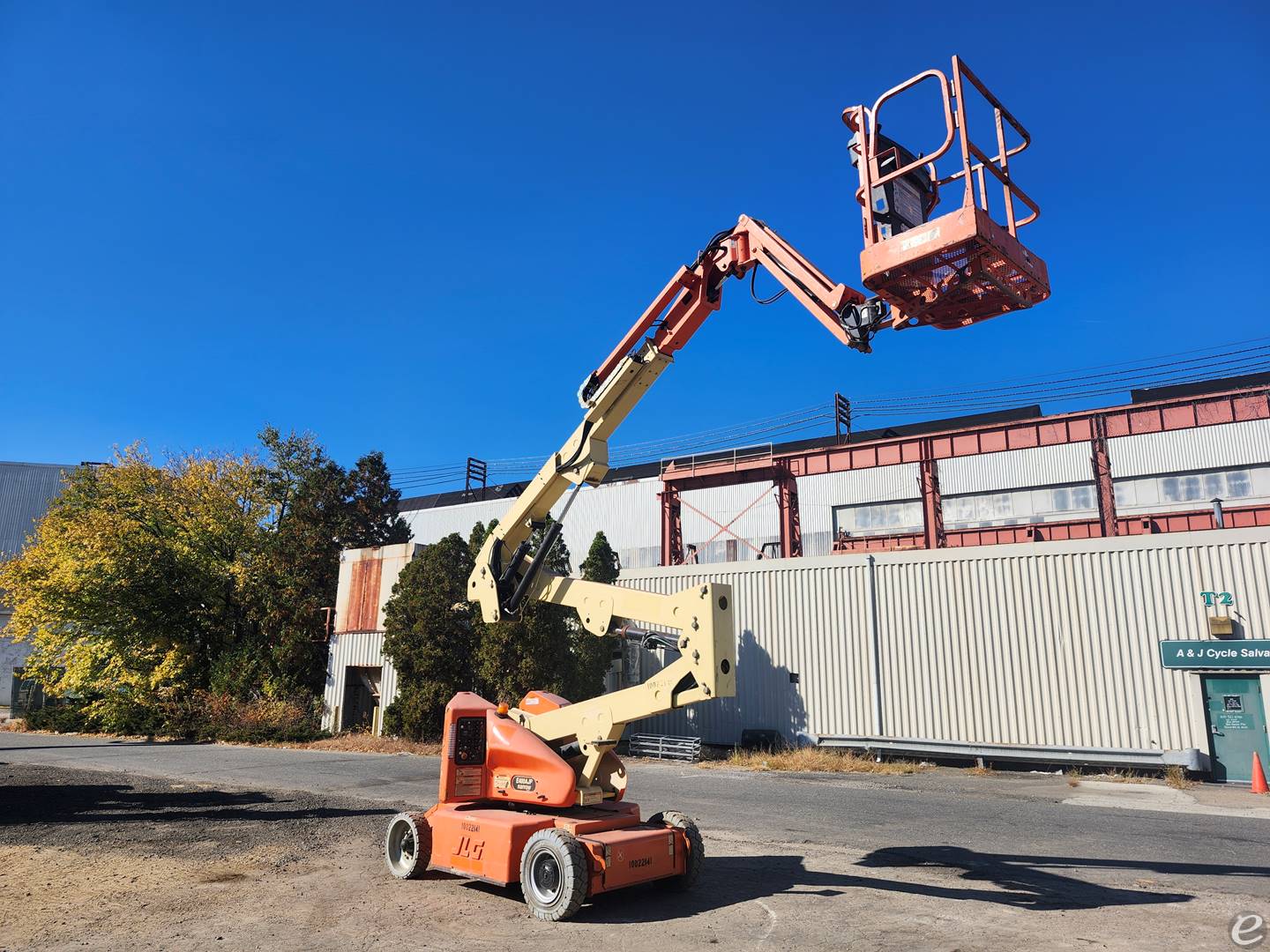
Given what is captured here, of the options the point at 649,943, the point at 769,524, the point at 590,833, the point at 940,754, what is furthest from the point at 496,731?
the point at 769,524

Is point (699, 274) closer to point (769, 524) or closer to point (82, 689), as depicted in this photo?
point (82, 689)

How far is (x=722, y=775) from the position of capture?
19359 millimetres

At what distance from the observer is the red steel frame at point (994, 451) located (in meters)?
24.7

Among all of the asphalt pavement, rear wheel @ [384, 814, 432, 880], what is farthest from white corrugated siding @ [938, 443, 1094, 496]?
rear wheel @ [384, 814, 432, 880]

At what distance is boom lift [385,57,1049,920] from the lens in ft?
23.0

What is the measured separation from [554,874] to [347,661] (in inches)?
917

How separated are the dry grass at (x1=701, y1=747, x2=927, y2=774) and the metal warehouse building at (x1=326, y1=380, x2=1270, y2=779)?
25.2 inches

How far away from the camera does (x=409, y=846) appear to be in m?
9.21

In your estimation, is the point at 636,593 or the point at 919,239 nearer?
the point at 919,239

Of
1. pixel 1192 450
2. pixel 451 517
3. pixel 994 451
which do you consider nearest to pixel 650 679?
pixel 994 451

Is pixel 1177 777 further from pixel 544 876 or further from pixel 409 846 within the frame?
pixel 409 846

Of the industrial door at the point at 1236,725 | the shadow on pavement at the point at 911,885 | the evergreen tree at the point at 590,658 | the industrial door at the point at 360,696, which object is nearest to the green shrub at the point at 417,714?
the industrial door at the point at 360,696

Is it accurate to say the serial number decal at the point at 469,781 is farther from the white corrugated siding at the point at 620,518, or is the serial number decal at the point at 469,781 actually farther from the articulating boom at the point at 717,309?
the white corrugated siding at the point at 620,518

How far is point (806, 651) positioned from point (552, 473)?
52.5ft
